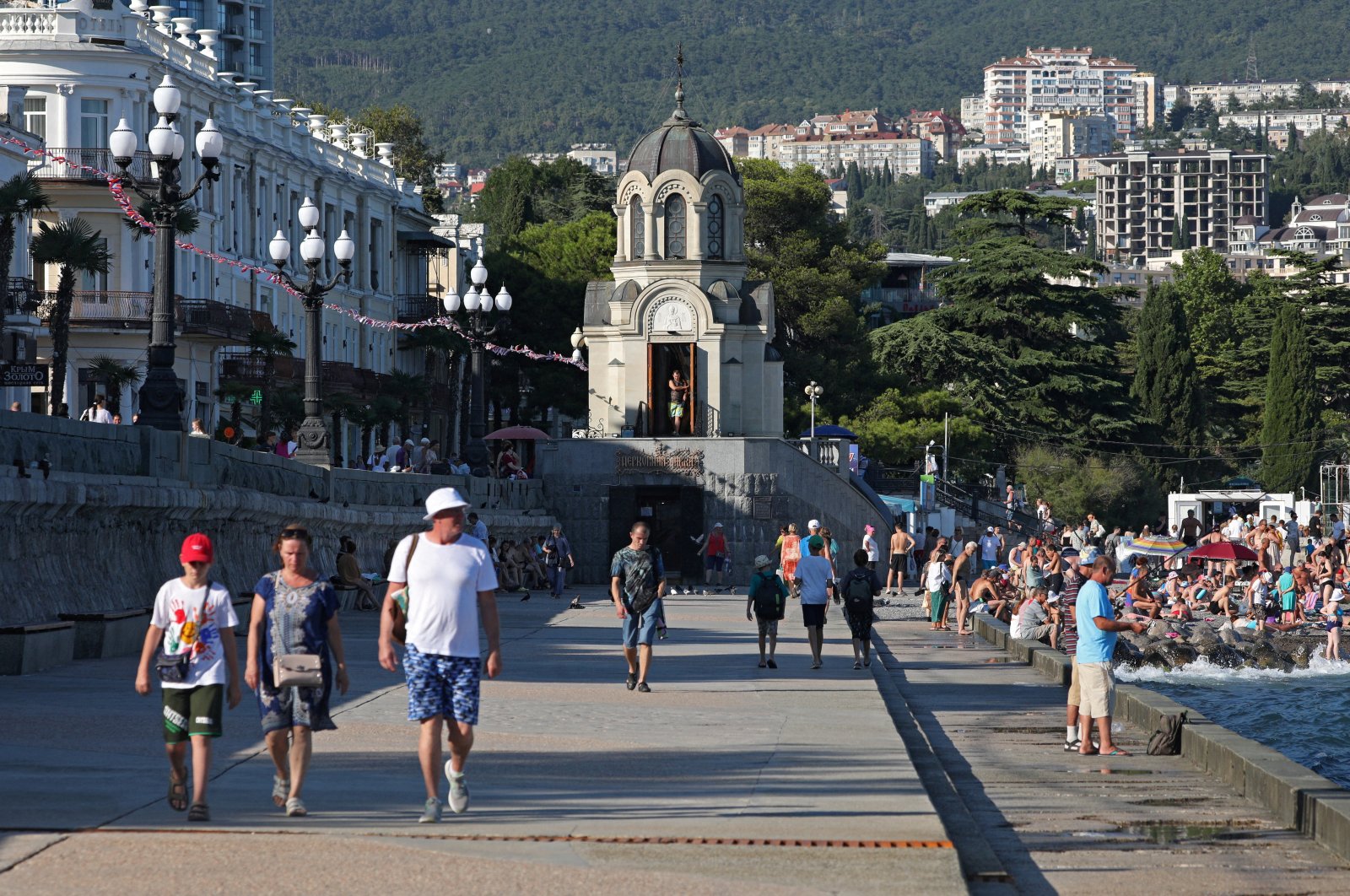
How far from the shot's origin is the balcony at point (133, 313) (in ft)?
152

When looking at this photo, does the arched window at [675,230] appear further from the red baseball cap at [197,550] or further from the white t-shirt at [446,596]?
the red baseball cap at [197,550]

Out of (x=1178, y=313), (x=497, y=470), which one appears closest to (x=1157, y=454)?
(x=1178, y=313)

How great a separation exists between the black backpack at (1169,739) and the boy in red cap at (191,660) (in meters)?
9.16

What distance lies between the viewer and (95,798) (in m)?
11.2

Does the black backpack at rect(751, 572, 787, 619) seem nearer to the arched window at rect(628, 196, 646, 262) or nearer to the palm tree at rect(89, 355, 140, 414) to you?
the palm tree at rect(89, 355, 140, 414)

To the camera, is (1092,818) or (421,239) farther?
(421,239)

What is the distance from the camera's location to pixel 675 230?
2010 inches

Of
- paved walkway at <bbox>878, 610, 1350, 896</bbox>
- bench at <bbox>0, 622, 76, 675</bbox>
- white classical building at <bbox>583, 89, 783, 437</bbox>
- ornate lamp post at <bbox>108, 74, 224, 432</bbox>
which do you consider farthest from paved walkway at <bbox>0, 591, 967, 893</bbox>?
white classical building at <bbox>583, 89, 783, 437</bbox>

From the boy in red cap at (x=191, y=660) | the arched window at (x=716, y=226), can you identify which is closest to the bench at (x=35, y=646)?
the boy in red cap at (x=191, y=660)

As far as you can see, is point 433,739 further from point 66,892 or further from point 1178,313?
point 1178,313

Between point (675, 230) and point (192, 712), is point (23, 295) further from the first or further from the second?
point (192, 712)

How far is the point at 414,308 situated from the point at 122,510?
49684 mm

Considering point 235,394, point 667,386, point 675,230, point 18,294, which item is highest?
point 675,230

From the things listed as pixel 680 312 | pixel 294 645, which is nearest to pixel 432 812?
pixel 294 645
